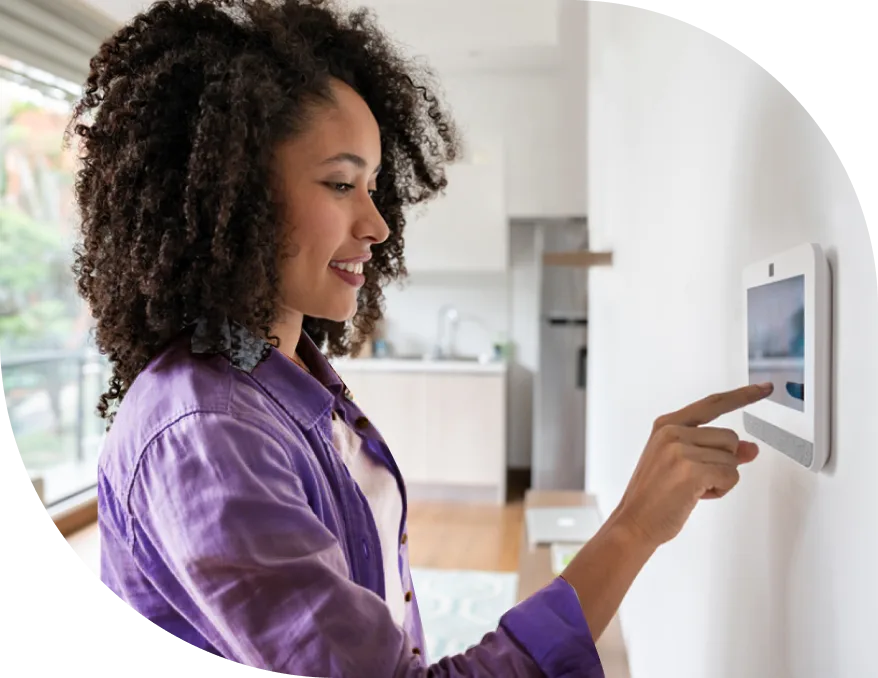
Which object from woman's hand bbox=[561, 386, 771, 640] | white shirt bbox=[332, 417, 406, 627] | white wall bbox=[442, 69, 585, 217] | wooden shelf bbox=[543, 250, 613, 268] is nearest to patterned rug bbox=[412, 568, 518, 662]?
wooden shelf bbox=[543, 250, 613, 268]

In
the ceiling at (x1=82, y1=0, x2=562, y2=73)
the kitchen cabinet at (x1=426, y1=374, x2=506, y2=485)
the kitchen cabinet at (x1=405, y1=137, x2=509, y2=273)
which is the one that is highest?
the ceiling at (x1=82, y1=0, x2=562, y2=73)

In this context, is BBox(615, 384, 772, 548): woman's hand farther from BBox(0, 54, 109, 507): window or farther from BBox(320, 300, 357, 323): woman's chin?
BBox(0, 54, 109, 507): window

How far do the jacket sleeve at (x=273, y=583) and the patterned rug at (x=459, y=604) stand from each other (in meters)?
1.93

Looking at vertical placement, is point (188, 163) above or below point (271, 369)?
above

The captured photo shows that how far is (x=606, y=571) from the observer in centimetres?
54

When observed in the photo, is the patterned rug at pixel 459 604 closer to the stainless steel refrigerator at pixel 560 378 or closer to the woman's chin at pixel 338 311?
the stainless steel refrigerator at pixel 560 378

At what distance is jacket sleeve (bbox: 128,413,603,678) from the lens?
0.47m

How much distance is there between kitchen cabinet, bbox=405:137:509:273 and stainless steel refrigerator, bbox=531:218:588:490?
0.31 metres

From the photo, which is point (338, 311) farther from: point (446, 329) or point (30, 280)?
point (446, 329)

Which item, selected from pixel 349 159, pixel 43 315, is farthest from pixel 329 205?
pixel 43 315

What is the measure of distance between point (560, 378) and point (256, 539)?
3734 mm

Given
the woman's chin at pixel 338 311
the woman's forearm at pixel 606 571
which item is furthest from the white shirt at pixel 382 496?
the woman's forearm at pixel 606 571

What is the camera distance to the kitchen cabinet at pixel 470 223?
4145 millimetres

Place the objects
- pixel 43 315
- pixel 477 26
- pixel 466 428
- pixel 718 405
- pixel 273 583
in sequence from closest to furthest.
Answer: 1. pixel 273 583
2. pixel 718 405
3. pixel 477 26
4. pixel 43 315
5. pixel 466 428
